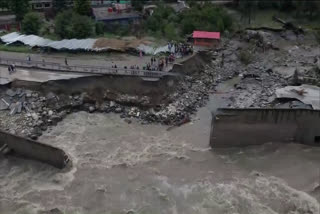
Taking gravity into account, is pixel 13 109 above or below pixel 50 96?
below

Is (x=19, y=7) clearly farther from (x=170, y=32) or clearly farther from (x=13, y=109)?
(x=13, y=109)

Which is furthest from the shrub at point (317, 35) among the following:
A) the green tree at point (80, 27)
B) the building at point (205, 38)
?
the green tree at point (80, 27)

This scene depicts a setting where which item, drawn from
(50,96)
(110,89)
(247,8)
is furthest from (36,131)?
(247,8)

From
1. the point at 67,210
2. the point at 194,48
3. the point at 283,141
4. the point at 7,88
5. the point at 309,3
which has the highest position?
the point at 309,3

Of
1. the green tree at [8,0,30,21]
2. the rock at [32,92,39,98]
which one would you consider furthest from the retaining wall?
the green tree at [8,0,30,21]

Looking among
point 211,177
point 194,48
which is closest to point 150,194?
point 211,177

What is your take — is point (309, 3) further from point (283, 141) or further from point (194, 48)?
point (283, 141)

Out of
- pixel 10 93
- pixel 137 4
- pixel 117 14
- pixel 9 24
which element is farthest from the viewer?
pixel 137 4
